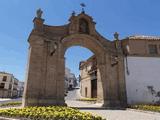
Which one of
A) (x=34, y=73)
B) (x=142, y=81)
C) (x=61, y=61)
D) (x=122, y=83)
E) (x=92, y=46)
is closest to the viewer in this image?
(x=34, y=73)

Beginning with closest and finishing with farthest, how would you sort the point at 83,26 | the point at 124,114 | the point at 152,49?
the point at 124,114 < the point at 83,26 < the point at 152,49

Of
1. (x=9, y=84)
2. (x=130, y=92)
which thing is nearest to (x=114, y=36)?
(x=130, y=92)

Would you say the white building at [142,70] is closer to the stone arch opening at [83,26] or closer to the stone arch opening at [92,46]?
the stone arch opening at [92,46]

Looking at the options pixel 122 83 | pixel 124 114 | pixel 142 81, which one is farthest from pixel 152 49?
pixel 124 114

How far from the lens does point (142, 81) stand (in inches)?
851

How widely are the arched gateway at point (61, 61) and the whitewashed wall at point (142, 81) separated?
108 centimetres

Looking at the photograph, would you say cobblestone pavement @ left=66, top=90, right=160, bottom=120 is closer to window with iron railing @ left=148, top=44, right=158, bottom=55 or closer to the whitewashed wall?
the whitewashed wall

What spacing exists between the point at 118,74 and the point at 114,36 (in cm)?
472

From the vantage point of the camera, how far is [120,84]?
20.7 metres

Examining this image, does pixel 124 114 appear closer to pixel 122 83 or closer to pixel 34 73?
pixel 122 83

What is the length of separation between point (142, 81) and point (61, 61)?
10.1 meters

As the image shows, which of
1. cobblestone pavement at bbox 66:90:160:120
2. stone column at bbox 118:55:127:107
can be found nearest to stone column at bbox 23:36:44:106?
cobblestone pavement at bbox 66:90:160:120

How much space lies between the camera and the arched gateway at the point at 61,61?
1661cm

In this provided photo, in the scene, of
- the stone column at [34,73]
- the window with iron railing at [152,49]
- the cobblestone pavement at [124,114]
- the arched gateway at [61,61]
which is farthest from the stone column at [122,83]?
the stone column at [34,73]
